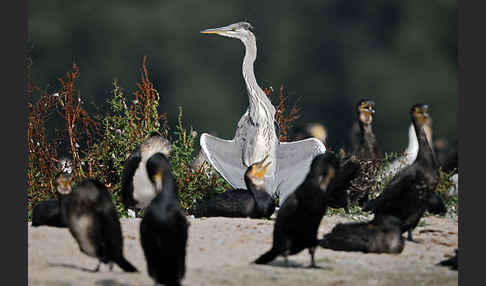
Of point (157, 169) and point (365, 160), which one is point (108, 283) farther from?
point (365, 160)

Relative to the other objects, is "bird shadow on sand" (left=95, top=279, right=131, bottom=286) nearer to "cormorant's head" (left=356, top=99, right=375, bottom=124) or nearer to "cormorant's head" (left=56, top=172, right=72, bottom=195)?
"cormorant's head" (left=56, top=172, right=72, bottom=195)

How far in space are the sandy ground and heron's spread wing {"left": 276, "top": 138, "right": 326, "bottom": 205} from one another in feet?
6.14

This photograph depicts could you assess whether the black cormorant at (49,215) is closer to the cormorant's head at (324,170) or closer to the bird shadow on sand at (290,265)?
the bird shadow on sand at (290,265)

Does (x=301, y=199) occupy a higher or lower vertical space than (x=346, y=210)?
higher

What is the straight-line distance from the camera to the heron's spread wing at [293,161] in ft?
31.9

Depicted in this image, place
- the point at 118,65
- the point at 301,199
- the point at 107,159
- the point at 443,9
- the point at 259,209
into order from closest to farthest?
the point at 301,199 < the point at 259,209 < the point at 107,159 < the point at 118,65 < the point at 443,9

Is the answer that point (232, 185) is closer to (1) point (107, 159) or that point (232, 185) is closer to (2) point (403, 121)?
(1) point (107, 159)

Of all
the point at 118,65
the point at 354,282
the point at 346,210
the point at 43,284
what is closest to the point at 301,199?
the point at 354,282

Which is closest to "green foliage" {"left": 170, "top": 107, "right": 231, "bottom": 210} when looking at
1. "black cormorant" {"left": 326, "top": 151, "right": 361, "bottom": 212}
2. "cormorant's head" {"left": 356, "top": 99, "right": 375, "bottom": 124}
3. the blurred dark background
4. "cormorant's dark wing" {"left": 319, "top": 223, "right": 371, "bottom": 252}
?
"black cormorant" {"left": 326, "top": 151, "right": 361, "bottom": 212}

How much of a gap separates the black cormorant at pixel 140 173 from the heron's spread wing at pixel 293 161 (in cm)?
159

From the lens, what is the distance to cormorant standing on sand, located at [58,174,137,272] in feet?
20.3

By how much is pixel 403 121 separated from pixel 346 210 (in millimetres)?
21042

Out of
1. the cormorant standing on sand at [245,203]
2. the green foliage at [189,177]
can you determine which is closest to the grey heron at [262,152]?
the green foliage at [189,177]

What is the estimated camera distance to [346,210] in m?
8.89
